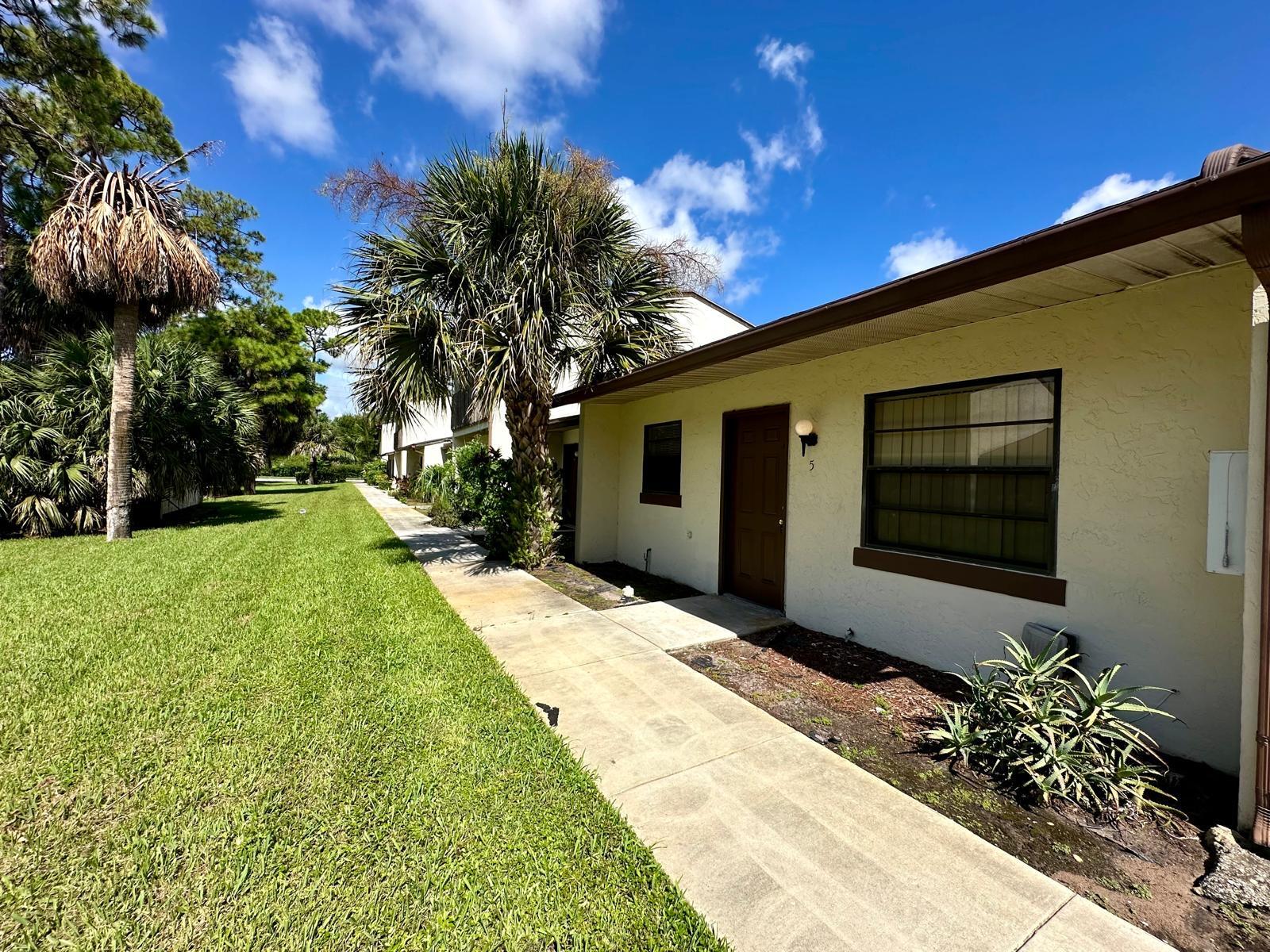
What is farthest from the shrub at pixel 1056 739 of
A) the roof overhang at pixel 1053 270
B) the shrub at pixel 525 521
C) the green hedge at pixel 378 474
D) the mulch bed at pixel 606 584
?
the green hedge at pixel 378 474

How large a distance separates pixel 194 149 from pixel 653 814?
13078mm

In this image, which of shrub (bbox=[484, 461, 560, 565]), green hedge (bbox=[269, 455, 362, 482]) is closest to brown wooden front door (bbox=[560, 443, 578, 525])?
shrub (bbox=[484, 461, 560, 565])

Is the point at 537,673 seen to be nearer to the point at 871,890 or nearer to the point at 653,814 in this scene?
the point at 653,814

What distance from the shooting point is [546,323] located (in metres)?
6.86

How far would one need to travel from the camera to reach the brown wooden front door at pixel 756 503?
20.0 feet

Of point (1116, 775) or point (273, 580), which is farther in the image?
point (273, 580)

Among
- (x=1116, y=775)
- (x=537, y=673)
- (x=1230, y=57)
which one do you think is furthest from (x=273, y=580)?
(x=1230, y=57)

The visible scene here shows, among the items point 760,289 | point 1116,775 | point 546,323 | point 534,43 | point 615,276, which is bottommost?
point 1116,775

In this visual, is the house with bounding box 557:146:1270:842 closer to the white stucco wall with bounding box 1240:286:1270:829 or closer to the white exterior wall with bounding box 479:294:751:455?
the white stucco wall with bounding box 1240:286:1270:829

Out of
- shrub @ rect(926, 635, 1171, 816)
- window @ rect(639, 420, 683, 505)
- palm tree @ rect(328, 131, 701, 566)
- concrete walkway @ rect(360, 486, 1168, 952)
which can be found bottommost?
concrete walkway @ rect(360, 486, 1168, 952)

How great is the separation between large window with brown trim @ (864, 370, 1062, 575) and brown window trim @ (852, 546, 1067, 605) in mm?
96

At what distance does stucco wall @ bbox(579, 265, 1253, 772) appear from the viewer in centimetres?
297

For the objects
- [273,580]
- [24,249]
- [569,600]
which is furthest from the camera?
[24,249]

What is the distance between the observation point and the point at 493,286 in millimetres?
6848
